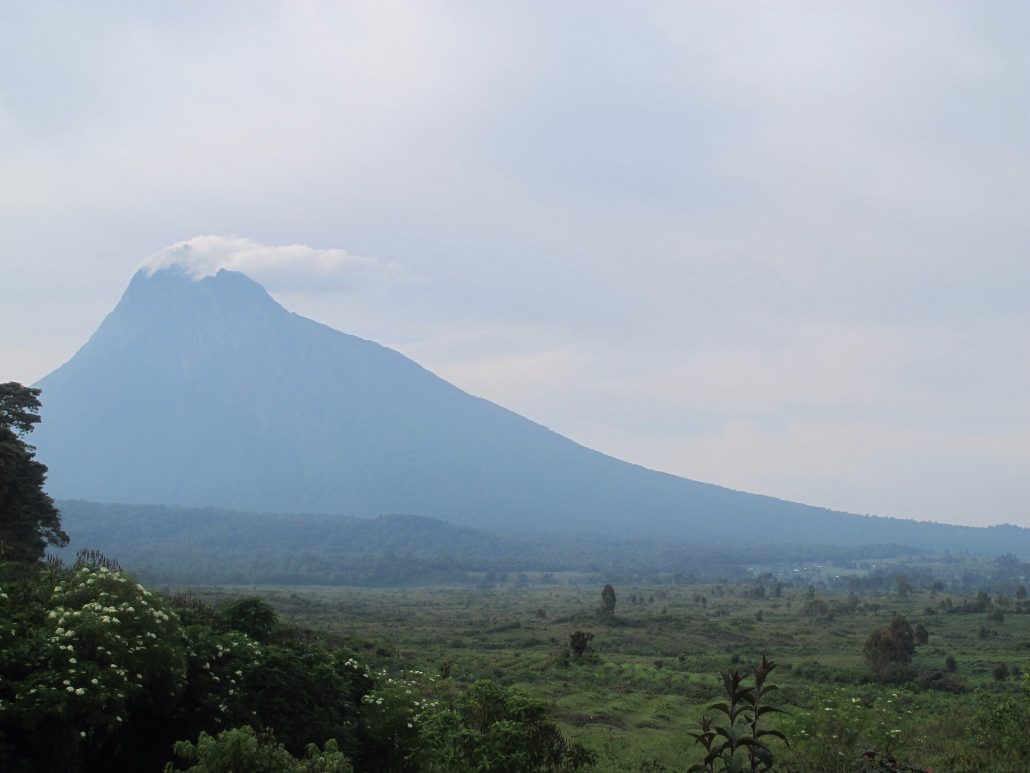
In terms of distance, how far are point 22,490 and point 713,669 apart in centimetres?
2060

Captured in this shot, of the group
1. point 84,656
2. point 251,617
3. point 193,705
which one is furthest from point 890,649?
point 84,656

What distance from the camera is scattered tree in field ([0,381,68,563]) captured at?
19555mm

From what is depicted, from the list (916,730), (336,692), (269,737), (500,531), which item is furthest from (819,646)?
(500,531)

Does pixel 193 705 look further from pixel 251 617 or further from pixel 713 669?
pixel 713 669

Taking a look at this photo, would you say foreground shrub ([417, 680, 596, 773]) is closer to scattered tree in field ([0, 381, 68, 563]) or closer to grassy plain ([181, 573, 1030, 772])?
grassy plain ([181, 573, 1030, 772])

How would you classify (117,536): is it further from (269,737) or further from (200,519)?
(269,737)

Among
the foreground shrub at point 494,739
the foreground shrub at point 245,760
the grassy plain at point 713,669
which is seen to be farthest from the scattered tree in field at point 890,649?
the foreground shrub at point 245,760

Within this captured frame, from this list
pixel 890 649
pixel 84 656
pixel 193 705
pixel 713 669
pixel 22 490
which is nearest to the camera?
pixel 84 656

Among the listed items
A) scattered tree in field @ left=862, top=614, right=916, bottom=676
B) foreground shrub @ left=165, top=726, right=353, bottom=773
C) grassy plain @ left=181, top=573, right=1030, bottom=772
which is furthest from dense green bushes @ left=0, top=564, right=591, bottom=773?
scattered tree in field @ left=862, top=614, right=916, bottom=676

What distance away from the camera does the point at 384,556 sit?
122125 millimetres

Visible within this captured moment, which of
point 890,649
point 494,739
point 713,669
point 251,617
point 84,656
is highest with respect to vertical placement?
point 84,656

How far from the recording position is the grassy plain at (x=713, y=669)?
12.3 metres

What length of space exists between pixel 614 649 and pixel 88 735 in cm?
2876

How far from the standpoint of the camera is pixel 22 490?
69.9 ft
